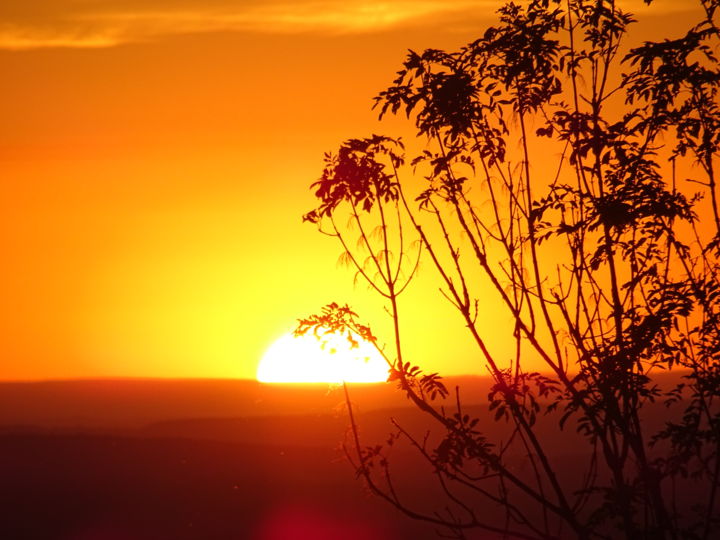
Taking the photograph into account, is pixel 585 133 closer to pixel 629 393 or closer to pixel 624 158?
pixel 624 158

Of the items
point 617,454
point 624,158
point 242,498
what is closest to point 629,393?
point 617,454

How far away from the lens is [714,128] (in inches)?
360

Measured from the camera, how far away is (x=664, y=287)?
912 cm

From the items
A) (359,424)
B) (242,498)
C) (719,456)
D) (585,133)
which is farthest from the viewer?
(242,498)

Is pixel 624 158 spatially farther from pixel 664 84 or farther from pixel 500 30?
pixel 500 30

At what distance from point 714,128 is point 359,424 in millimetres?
4496

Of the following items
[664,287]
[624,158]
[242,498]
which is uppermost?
[624,158]

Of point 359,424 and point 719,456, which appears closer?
point 719,456

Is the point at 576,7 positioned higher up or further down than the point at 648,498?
higher up

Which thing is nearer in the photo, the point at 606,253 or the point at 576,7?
the point at 606,253

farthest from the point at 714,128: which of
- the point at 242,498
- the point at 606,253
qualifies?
the point at 242,498

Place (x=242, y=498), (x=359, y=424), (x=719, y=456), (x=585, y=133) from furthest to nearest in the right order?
(x=242, y=498) → (x=359, y=424) → (x=585, y=133) → (x=719, y=456)

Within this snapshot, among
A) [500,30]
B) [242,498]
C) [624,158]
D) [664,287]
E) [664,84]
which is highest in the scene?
[500,30]

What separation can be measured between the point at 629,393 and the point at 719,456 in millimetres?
932
